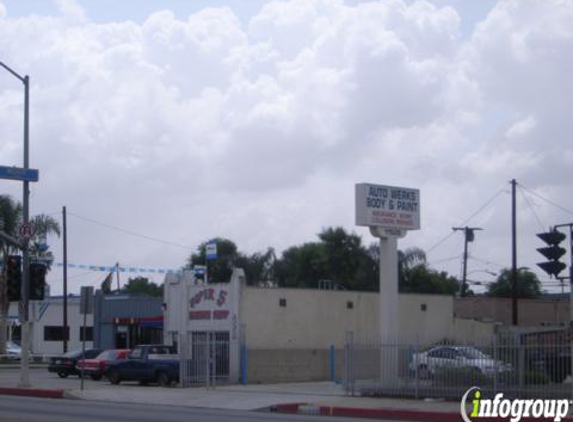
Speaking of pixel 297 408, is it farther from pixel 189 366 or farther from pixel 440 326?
pixel 440 326

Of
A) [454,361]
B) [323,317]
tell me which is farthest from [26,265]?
[454,361]

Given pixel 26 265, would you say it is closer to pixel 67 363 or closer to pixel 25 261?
pixel 25 261

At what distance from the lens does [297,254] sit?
86.0 metres

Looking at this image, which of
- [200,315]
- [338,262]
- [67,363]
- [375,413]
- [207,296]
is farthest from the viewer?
[338,262]

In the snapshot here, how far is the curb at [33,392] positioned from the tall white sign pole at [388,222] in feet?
34.7

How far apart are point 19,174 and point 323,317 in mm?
15754

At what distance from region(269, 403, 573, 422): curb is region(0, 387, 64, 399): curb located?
305 inches

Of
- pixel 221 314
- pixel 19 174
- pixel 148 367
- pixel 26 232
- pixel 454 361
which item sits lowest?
pixel 148 367

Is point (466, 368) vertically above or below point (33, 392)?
above

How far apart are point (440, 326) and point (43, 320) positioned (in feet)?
127

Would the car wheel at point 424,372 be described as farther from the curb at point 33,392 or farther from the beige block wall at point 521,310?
the beige block wall at point 521,310

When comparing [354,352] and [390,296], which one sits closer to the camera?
[354,352]

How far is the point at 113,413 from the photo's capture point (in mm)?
25031

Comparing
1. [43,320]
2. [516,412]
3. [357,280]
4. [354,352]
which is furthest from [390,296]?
[43,320]
